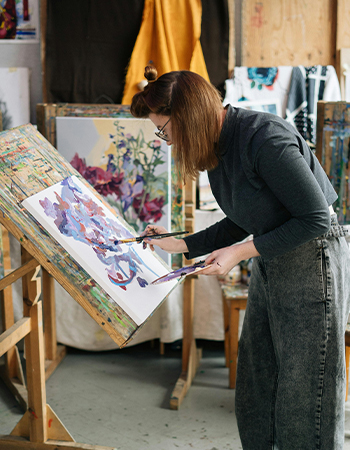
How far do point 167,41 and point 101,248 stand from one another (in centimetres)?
146

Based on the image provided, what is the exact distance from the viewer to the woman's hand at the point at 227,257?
3.78ft

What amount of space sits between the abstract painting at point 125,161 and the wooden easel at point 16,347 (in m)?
0.55

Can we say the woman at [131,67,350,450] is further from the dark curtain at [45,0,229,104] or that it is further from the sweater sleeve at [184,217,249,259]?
the dark curtain at [45,0,229,104]

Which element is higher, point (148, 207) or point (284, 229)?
point (284, 229)

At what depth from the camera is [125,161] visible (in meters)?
2.13

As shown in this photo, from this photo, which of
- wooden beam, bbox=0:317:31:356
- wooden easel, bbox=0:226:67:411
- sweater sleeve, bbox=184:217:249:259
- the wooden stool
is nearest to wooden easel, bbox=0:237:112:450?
wooden beam, bbox=0:317:31:356

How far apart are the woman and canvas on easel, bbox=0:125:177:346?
28cm

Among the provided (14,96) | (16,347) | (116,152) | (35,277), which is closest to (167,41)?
(116,152)

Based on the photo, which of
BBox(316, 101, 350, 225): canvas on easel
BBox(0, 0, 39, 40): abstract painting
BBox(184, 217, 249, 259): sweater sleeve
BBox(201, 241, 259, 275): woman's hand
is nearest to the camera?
BBox(201, 241, 259, 275): woman's hand

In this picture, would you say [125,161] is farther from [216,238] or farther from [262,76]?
[262,76]

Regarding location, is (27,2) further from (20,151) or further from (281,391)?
(281,391)

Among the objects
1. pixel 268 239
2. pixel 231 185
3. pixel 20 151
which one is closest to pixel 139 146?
pixel 20 151

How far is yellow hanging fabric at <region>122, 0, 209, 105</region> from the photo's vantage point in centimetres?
236

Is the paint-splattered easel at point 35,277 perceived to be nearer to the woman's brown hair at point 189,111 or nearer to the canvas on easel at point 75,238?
the canvas on easel at point 75,238
